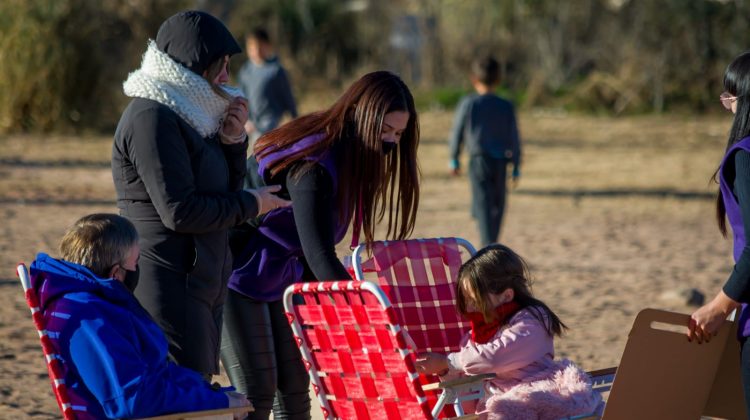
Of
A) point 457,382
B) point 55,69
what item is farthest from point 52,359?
point 55,69

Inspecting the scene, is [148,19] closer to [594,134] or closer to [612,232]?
[594,134]

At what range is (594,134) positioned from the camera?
22.1 meters

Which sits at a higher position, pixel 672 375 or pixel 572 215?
pixel 672 375

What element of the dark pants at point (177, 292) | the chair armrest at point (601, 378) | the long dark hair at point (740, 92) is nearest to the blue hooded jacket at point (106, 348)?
the dark pants at point (177, 292)

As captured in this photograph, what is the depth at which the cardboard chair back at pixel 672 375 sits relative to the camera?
3918 millimetres

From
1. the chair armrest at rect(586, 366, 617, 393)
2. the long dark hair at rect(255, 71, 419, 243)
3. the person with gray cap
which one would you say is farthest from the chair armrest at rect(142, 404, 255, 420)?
the chair armrest at rect(586, 366, 617, 393)

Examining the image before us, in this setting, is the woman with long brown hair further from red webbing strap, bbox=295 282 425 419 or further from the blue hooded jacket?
the blue hooded jacket

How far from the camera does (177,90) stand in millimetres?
3885

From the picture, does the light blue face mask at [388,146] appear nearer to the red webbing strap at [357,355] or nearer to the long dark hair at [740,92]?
the red webbing strap at [357,355]

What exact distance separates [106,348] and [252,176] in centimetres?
117

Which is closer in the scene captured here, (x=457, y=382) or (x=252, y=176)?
(x=457, y=382)

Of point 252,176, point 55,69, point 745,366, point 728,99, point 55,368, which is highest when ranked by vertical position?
point 55,69

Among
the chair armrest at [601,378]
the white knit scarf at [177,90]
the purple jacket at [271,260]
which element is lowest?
the chair armrest at [601,378]

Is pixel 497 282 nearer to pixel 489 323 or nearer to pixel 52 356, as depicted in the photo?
pixel 489 323
